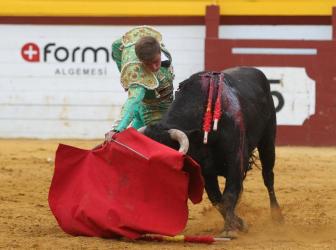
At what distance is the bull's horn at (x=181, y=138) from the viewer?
498cm

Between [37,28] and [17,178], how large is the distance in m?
4.72

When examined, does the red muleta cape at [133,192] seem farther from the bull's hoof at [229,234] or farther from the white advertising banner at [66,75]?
the white advertising banner at [66,75]

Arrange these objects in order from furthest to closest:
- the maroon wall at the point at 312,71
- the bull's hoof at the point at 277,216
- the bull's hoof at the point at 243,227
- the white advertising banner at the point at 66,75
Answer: the white advertising banner at the point at 66,75 → the maroon wall at the point at 312,71 → the bull's hoof at the point at 277,216 → the bull's hoof at the point at 243,227

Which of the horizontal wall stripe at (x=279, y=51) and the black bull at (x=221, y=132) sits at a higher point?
the horizontal wall stripe at (x=279, y=51)

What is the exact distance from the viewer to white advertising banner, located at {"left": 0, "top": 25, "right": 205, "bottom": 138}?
1250cm

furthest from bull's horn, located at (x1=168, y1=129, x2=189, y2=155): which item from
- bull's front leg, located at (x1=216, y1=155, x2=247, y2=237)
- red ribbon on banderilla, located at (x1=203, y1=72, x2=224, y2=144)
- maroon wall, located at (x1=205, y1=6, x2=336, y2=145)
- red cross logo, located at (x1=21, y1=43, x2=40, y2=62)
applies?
red cross logo, located at (x1=21, y1=43, x2=40, y2=62)

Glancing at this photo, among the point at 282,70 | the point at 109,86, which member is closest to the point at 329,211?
the point at 282,70

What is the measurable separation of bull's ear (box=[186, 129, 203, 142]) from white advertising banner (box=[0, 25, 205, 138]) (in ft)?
23.9

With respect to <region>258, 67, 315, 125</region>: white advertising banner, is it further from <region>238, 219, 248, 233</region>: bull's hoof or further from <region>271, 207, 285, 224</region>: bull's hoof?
<region>238, 219, 248, 233</region>: bull's hoof

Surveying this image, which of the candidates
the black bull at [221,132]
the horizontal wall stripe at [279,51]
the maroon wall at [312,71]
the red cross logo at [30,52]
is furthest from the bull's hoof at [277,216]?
the red cross logo at [30,52]

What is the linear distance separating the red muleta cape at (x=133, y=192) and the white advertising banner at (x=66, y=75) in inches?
289

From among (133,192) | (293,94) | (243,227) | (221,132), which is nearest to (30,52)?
(293,94)

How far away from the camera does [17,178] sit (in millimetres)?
8367

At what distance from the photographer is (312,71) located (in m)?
12.0
